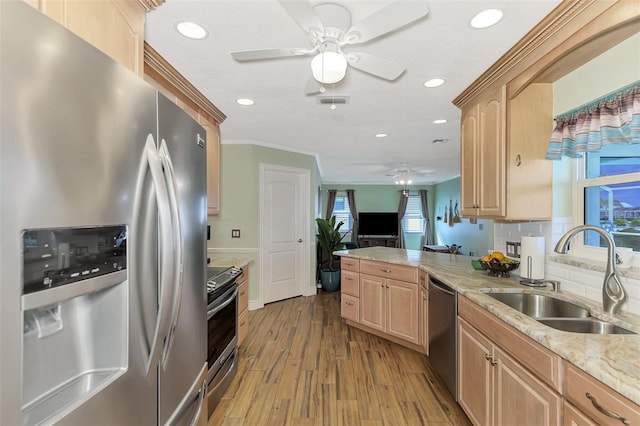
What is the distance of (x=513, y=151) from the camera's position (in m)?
2.09

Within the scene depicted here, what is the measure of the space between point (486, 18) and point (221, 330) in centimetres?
253

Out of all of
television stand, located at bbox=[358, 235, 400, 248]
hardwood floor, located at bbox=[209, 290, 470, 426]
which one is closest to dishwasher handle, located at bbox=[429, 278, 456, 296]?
hardwood floor, located at bbox=[209, 290, 470, 426]

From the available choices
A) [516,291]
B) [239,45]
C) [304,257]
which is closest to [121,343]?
[239,45]

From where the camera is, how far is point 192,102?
8.35 ft

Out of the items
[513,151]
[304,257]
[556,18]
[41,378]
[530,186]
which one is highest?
[556,18]

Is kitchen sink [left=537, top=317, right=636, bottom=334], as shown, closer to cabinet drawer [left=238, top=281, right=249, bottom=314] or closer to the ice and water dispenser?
the ice and water dispenser

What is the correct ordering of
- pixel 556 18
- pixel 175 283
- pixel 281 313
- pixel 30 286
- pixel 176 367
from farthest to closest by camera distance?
1. pixel 281 313
2. pixel 556 18
3. pixel 176 367
4. pixel 175 283
5. pixel 30 286

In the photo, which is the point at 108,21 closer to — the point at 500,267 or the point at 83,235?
the point at 83,235

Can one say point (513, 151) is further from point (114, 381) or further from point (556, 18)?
point (114, 381)

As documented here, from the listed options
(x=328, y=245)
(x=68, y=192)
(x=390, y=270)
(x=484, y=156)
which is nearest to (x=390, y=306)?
(x=390, y=270)

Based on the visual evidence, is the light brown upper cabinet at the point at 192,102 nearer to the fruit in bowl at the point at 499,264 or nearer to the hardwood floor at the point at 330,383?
the hardwood floor at the point at 330,383

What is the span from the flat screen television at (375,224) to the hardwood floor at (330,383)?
18.6 feet

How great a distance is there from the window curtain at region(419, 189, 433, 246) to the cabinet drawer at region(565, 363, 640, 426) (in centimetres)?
868

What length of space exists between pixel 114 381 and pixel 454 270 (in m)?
2.48
